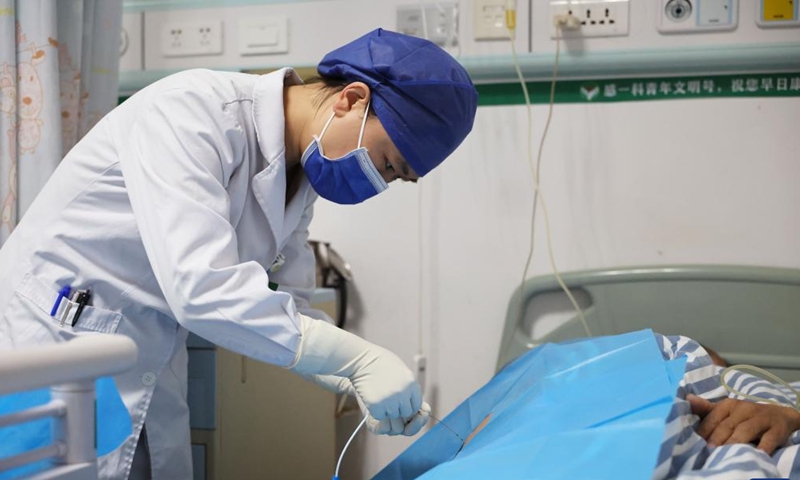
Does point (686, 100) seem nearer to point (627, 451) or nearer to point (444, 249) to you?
point (444, 249)

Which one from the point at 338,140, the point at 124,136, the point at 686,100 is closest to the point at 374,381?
the point at 338,140

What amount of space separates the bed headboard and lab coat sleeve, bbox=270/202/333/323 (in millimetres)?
694

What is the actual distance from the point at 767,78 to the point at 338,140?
1261 millimetres

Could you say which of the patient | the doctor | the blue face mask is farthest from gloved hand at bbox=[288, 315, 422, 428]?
the patient

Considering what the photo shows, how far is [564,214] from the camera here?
2.08m

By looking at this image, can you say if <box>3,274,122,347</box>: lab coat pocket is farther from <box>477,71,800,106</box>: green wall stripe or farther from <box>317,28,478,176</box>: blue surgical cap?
<box>477,71,800,106</box>: green wall stripe

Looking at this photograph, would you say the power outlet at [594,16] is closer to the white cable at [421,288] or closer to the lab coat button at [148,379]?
the white cable at [421,288]

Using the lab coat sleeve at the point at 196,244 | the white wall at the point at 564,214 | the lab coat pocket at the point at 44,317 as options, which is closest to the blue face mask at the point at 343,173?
the lab coat sleeve at the point at 196,244

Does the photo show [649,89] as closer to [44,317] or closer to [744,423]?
[744,423]

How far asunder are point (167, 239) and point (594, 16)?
1.39 metres

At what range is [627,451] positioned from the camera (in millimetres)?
868

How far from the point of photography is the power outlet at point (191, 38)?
227cm

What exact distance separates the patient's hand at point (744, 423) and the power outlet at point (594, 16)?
1.06 meters

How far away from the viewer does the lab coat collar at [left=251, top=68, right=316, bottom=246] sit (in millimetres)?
1285
